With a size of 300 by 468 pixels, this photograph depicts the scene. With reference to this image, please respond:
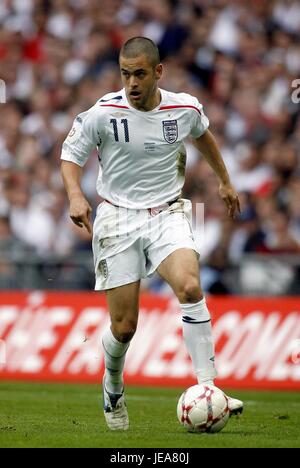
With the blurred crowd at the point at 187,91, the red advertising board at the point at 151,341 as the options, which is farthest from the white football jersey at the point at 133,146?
the blurred crowd at the point at 187,91

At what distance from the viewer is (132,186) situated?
8719 mm

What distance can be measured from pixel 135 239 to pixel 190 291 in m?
0.76

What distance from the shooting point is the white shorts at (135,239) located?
8.52 m

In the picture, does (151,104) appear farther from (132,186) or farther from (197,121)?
(132,186)

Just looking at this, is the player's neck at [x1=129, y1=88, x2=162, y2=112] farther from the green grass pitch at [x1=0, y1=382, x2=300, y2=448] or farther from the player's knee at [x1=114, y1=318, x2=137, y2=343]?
the green grass pitch at [x1=0, y1=382, x2=300, y2=448]

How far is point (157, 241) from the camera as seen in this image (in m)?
8.53

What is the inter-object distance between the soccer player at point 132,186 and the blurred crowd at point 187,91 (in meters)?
6.38

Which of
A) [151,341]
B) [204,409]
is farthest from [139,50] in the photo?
[151,341]

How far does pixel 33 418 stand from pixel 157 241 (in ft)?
6.72

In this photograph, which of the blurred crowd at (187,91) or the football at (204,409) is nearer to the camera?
the football at (204,409)

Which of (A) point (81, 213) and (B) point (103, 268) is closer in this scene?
(A) point (81, 213)

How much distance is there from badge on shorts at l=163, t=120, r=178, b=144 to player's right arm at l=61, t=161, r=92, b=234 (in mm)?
699

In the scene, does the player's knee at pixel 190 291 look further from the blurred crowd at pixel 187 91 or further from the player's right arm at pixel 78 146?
the blurred crowd at pixel 187 91

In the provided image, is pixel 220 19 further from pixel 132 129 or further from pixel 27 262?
pixel 132 129
